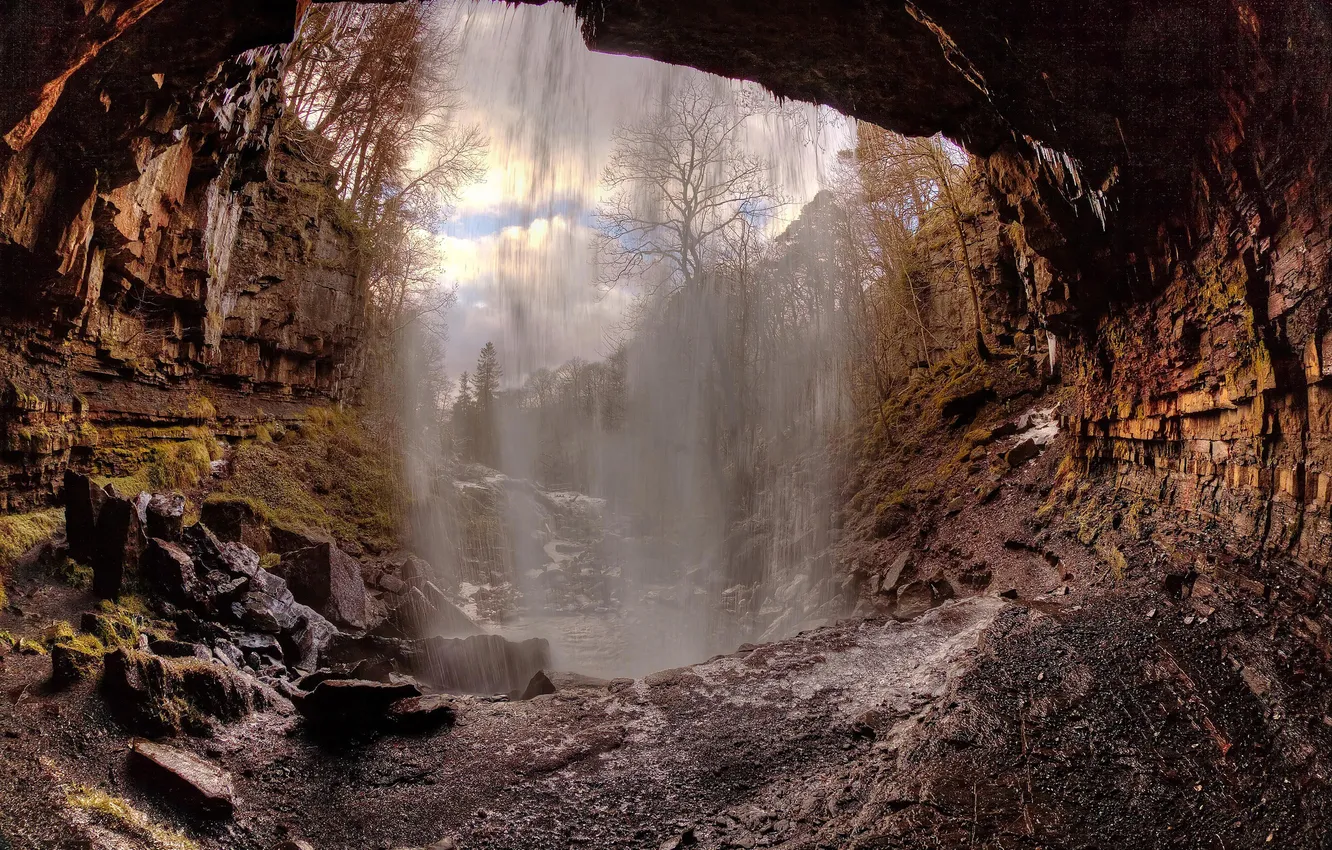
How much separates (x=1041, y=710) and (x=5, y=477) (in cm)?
1004

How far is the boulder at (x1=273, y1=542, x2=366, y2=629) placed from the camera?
939 centimetres

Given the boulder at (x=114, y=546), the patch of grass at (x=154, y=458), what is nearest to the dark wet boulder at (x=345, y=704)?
the boulder at (x=114, y=546)

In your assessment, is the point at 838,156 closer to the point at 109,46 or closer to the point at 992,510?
the point at 992,510

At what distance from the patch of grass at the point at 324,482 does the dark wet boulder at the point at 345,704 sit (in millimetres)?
6137

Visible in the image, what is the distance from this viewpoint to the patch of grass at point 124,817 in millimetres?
3473

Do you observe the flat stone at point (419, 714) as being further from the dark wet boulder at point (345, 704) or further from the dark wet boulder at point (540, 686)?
the dark wet boulder at point (540, 686)

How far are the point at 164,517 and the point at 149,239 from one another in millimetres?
4495

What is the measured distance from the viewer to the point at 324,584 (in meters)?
9.51

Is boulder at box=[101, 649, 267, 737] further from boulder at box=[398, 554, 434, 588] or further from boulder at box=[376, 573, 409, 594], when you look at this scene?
boulder at box=[398, 554, 434, 588]

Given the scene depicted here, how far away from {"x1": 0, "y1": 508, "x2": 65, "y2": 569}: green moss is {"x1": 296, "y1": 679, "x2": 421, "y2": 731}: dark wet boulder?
11.1 ft

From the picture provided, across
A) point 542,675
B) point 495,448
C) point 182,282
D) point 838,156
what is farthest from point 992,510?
point 495,448

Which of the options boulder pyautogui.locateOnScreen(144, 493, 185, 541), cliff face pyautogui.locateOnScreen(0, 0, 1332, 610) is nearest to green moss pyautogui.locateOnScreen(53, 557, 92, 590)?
boulder pyautogui.locateOnScreen(144, 493, 185, 541)

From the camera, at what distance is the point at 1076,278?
6.88 metres

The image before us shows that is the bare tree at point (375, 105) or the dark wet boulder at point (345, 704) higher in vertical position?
the bare tree at point (375, 105)
